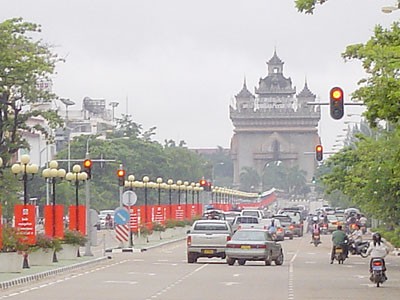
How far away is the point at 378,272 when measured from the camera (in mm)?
33719

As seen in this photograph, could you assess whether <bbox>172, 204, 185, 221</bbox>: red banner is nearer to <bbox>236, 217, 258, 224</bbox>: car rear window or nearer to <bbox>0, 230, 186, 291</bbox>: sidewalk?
<bbox>236, 217, 258, 224</bbox>: car rear window

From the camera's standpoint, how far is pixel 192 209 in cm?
10006

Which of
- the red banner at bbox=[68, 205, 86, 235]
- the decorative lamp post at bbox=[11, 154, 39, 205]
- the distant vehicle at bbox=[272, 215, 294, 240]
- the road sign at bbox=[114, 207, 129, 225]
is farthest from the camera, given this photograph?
the distant vehicle at bbox=[272, 215, 294, 240]

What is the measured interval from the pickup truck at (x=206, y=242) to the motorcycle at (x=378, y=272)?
14212 millimetres

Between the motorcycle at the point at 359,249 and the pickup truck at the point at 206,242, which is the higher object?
the pickup truck at the point at 206,242

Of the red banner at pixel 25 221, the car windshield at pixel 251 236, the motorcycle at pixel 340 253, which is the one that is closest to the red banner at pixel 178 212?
the motorcycle at pixel 340 253

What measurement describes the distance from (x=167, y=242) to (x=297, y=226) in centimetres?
1812

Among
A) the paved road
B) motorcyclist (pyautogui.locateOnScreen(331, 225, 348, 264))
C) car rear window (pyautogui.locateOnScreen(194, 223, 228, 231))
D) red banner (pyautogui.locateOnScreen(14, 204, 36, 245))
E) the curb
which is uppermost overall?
red banner (pyautogui.locateOnScreen(14, 204, 36, 245))

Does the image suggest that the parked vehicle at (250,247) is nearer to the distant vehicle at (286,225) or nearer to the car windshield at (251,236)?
the car windshield at (251,236)

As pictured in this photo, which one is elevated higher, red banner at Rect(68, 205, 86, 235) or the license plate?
red banner at Rect(68, 205, 86, 235)

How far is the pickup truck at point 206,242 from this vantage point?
47656 mm

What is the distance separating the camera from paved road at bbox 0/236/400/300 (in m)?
29.6

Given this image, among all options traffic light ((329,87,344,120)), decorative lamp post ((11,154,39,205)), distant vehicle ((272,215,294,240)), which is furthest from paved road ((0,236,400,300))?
distant vehicle ((272,215,294,240))

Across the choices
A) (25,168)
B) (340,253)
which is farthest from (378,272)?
(340,253)
